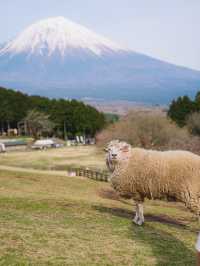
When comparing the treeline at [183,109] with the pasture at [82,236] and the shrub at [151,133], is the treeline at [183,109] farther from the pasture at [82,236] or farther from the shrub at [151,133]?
the pasture at [82,236]

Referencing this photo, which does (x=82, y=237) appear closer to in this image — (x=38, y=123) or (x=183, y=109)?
→ (x=183, y=109)

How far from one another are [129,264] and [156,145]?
40.2m

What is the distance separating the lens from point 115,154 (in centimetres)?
1262

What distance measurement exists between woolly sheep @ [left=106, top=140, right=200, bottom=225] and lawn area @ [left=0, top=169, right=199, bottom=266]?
90 cm

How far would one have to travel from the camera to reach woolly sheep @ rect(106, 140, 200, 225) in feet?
37.4

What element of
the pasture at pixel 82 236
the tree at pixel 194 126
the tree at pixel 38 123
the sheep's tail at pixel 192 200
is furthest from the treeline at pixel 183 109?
the sheep's tail at pixel 192 200

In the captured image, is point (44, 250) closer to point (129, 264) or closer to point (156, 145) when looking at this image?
point (129, 264)

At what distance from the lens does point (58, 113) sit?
9831 cm

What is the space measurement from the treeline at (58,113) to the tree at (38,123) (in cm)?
244

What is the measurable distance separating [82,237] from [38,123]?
84.4 meters

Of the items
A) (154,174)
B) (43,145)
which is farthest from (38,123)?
(154,174)

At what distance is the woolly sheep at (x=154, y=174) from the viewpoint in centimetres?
1139

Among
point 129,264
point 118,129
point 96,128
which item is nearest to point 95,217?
point 129,264

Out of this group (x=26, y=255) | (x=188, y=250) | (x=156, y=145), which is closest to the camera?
(x=26, y=255)
